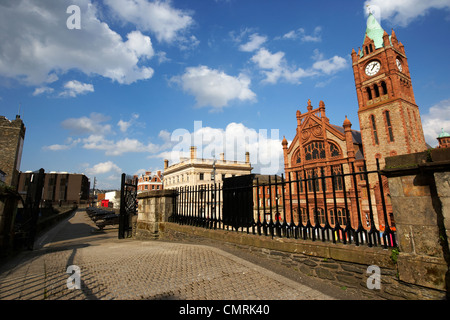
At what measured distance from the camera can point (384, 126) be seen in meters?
28.6

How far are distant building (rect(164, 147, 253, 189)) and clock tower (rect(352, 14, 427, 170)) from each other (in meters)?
25.7

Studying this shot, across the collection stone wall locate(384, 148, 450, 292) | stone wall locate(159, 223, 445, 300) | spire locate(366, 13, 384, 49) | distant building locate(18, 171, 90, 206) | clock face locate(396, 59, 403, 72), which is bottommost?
stone wall locate(159, 223, 445, 300)

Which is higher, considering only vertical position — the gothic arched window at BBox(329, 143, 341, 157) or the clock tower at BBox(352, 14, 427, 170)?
the clock tower at BBox(352, 14, 427, 170)

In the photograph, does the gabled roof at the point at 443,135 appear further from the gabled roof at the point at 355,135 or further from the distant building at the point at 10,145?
the distant building at the point at 10,145

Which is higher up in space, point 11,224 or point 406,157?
point 406,157

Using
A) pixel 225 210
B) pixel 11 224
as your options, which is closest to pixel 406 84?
pixel 225 210

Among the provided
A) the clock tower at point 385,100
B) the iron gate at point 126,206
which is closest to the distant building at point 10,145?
the iron gate at point 126,206

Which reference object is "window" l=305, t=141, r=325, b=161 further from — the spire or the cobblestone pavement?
the cobblestone pavement

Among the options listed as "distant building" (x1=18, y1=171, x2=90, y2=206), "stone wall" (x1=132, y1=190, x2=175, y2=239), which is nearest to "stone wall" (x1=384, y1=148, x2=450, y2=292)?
"stone wall" (x1=132, y1=190, x2=175, y2=239)

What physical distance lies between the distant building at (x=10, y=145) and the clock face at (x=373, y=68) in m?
61.4

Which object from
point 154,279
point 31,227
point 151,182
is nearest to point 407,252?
point 154,279

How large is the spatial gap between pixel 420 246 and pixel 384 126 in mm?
32211

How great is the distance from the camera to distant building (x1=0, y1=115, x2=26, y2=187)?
37.7 meters

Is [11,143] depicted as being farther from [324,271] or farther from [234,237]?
[324,271]
